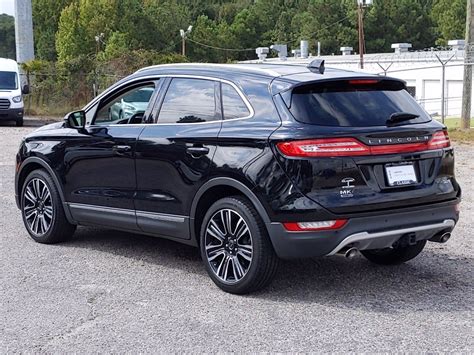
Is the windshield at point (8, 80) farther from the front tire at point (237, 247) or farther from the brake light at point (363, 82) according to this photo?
the brake light at point (363, 82)

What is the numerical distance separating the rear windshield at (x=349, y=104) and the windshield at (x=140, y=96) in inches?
71.2

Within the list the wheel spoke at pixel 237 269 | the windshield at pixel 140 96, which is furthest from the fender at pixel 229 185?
the windshield at pixel 140 96

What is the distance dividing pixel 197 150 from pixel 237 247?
2.81 ft

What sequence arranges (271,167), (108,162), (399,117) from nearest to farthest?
(271,167)
(399,117)
(108,162)

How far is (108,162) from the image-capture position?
7.03 metres

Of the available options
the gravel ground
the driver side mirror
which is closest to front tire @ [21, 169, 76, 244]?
the gravel ground

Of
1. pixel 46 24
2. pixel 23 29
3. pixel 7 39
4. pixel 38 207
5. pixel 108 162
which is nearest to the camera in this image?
pixel 108 162

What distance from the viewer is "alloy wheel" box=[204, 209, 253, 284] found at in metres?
5.83

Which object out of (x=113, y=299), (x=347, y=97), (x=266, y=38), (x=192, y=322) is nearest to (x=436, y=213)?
(x=347, y=97)

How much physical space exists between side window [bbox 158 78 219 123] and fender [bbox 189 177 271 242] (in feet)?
1.87

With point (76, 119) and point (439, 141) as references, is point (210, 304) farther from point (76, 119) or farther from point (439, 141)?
point (76, 119)

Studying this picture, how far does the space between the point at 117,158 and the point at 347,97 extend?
7.41 ft

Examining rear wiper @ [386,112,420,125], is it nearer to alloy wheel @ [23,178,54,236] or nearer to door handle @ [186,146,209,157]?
door handle @ [186,146,209,157]

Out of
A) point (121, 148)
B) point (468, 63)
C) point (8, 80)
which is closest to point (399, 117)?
point (121, 148)
